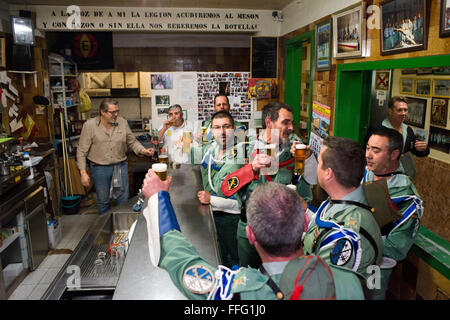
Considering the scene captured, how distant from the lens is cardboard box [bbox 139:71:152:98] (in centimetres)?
852

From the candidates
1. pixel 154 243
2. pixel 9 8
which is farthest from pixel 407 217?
pixel 9 8

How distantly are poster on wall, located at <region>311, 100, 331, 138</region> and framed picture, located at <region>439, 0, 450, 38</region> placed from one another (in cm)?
186

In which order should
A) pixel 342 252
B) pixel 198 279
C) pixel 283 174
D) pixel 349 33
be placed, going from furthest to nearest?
pixel 349 33
pixel 283 174
pixel 342 252
pixel 198 279

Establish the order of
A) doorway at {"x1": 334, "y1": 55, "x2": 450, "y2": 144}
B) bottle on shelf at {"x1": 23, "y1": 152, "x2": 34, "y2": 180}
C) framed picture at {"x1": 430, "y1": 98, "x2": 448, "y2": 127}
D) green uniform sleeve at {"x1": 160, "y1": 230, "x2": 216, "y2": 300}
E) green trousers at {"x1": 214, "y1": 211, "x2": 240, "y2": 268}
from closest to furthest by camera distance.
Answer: green uniform sleeve at {"x1": 160, "y1": 230, "x2": 216, "y2": 300}
green trousers at {"x1": 214, "y1": 211, "x2": 240, "y2": 268}
doorway at {"x1": 334, "y1": 55, "x2": 450, "y2": 144}
framed picture at {"x1": 430, "y1": 98, "x2": 448, "y2": 127}
bottle on shelf at {"x1": 23, "y1": 152, "x2": 34, "y2": 180}

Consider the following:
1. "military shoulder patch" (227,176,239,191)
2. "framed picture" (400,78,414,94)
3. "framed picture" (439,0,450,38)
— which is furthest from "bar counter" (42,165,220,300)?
"framed picture" (400,78,414,94)

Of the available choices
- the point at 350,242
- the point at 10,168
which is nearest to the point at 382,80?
the point at 350,242

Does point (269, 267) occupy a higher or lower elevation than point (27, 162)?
higher

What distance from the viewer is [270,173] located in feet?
8.75

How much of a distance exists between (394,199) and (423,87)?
2.65m

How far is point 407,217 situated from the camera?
2262mm

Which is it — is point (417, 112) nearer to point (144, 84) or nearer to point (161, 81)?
point (161, 81)

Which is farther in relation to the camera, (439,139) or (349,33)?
(439,139)

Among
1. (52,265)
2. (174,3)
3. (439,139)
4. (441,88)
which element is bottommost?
(52,265)

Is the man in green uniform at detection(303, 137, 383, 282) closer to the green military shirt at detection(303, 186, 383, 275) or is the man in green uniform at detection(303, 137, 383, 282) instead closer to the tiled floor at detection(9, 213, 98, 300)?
the green military shirt at detection(303, 186, 383, 275)
